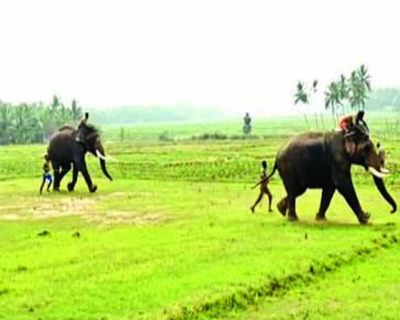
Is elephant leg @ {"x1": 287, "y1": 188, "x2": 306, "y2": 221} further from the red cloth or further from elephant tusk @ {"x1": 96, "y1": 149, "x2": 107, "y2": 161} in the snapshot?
elephant tusk @ {"x1": 96, "y1": 149, "x2": 107, "y2": 161}

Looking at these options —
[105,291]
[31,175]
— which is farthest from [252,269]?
[31,175]

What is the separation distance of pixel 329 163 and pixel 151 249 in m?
6.52

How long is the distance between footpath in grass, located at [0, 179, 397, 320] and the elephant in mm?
3182

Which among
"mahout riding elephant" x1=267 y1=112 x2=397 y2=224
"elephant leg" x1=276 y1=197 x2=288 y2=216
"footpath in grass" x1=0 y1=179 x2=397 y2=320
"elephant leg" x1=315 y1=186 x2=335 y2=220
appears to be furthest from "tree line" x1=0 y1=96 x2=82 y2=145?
"elephant leg" x1=315 y1=186 x2=335 y2=220

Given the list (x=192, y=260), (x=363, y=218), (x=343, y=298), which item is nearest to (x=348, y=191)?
(x=363, y=218)

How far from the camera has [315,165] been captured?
21.2 metres

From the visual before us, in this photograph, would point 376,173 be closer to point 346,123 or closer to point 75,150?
point 346,123

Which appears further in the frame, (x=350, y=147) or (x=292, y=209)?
(x=292, y=209)

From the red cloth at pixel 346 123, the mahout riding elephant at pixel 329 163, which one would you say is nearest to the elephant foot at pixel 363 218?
the mahout riding elephant at pixel 329 163

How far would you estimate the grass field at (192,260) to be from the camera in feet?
41.1

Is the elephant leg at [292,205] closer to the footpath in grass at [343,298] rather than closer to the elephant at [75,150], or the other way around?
the footpath in grass at [343,298]

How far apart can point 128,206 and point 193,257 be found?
11041 mm

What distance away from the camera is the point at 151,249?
17.2m

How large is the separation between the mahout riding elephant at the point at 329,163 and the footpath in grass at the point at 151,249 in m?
0.89
